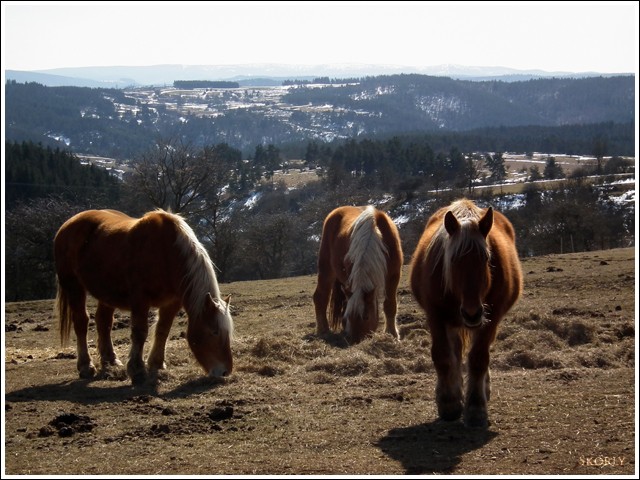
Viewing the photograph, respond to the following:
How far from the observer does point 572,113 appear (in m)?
177

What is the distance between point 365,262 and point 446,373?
4.24m

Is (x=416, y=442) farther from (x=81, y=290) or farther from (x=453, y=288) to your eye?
(x=81, y=290)

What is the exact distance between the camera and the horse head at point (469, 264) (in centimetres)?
580

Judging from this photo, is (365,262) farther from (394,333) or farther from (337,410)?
(337,410)

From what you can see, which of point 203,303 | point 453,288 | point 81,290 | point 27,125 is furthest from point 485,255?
point 27,125

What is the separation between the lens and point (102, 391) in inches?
340

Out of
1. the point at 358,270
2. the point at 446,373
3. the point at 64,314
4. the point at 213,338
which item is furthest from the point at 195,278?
the point at 446,373

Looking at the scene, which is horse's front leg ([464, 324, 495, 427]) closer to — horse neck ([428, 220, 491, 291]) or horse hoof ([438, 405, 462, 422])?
horse hoof ([438, 405, 462, 422])

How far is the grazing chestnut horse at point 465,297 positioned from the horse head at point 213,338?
2.89m

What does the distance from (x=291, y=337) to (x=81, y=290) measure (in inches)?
129

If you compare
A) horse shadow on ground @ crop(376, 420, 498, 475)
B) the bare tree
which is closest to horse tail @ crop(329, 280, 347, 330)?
horse shadow on ground @ crop(376, 420, 498, 475)

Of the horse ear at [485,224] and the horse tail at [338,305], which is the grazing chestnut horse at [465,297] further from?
the horse tail at [338,305]

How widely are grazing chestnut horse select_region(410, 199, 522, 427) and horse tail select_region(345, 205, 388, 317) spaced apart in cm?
354

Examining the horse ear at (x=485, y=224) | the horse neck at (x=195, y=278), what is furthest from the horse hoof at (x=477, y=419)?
the horse neck at (x=195, y=278)
